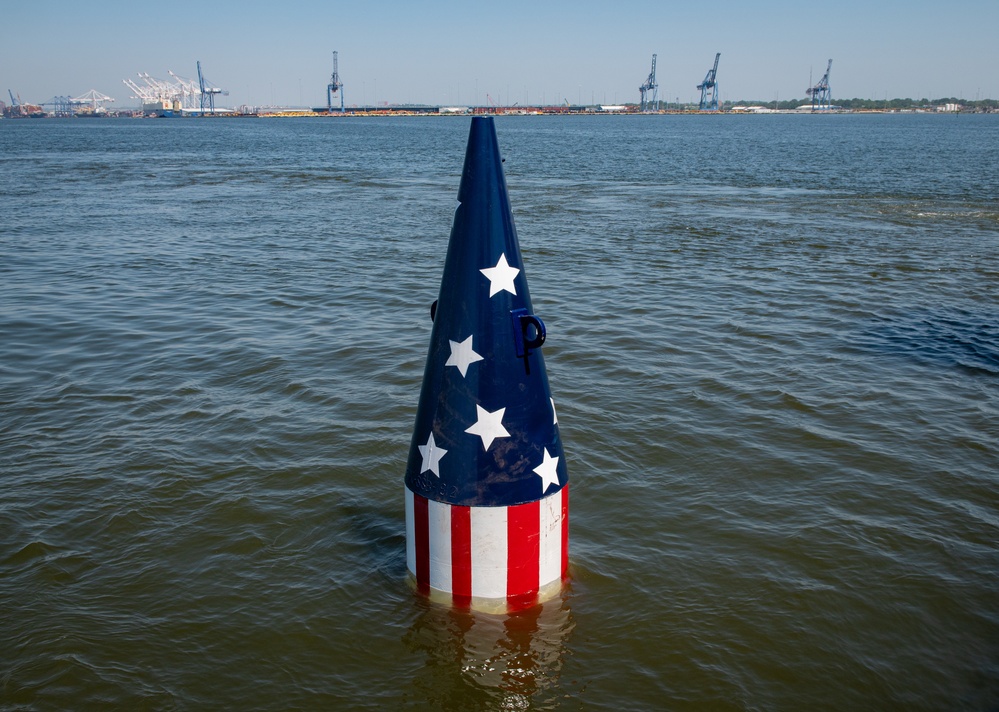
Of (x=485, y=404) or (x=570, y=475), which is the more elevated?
(x=485, y=404)

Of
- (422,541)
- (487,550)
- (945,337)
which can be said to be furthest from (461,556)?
(945,337)

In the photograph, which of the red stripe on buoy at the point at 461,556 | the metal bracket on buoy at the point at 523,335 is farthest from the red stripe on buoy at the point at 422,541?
the metal bracket on buoy at the point at 523,335

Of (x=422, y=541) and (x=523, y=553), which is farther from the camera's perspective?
(x=422, y=541)

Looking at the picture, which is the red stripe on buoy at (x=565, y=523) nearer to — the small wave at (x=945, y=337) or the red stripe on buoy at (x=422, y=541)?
the red stripe on buoy at (x=422, y=541)

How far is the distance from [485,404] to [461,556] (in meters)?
1.17

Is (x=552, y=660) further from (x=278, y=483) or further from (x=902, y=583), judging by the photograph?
(x=278, y=483)

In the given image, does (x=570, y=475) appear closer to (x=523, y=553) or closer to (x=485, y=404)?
(x=523, y=553)

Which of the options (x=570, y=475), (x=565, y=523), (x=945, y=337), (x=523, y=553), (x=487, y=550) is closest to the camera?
(x=487, y=550)

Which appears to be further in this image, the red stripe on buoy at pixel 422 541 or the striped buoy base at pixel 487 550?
the red stripe on buoy at pixel 422 541

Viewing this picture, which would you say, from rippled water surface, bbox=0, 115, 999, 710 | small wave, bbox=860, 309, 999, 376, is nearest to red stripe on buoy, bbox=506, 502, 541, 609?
rippled water surface, bbox=0, 115, 999, 710

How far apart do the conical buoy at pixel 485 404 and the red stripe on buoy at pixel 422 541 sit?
0.02m

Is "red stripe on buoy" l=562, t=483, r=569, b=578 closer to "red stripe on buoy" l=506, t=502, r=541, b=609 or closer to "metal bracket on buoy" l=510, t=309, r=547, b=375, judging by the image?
"red stripe on buoy" l=506, t=502, r=541, b=609

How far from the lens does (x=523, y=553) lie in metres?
6.43

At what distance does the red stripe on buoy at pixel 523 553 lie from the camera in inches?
247
